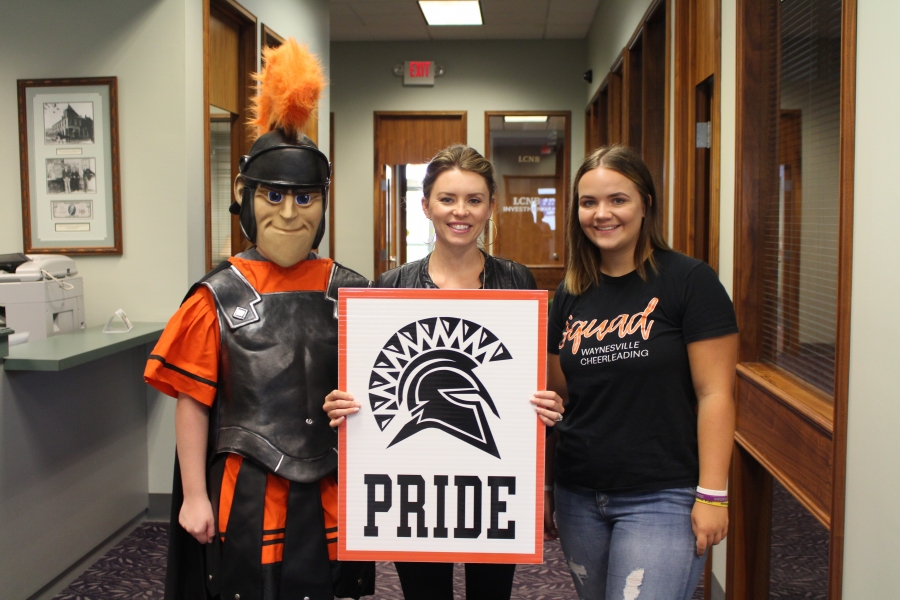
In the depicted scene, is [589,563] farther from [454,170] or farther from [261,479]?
[454,170]

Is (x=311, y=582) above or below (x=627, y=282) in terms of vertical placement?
below

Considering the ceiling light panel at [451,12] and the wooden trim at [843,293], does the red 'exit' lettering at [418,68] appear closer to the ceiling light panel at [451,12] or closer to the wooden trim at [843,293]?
the ceiling light panel at [451,12]

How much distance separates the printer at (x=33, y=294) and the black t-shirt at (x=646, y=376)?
231 centimetres

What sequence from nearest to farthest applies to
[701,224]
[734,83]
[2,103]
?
[734,83] < [701,224] < [2,103]

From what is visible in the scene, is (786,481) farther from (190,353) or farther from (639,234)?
(190,353)

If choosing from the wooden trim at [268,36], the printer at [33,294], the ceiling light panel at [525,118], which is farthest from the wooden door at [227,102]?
the ceiling light panel at [525,118]

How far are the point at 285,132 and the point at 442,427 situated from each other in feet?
2.32

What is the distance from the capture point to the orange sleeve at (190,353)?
144cm

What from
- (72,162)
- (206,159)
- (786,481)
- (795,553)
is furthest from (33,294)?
(795,553)

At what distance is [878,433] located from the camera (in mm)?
1371

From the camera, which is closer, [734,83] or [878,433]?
[878,433]

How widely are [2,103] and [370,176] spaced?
4.66m

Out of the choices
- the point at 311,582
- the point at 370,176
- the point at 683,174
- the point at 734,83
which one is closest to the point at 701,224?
the point at 683,174

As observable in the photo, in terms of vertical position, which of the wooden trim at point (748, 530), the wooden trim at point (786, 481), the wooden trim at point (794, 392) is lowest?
the wooden trim at point (748, 530)
